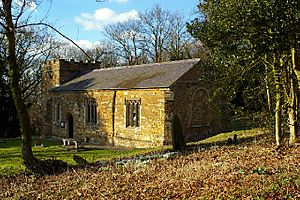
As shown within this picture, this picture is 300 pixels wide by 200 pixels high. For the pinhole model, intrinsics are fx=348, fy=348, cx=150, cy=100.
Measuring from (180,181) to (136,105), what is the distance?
1771cm

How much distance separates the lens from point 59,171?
1207 cm

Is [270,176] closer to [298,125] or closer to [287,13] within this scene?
[287,13]

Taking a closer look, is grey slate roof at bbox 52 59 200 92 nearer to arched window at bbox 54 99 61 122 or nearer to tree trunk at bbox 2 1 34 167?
arched window at bbox 54 99 61 122

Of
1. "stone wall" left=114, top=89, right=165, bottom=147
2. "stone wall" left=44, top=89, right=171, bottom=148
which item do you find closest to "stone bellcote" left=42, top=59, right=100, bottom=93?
"stone wall" left=44, top=89, right=171, bottom=148

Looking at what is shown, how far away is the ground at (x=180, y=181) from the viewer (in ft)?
21.8

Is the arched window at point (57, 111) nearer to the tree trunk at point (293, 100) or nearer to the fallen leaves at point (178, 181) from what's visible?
the fallen leaves at point (178, 181)

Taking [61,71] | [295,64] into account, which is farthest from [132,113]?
[295,64]

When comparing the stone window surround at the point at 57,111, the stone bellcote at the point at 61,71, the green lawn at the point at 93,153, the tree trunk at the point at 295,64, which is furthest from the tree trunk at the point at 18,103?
the stone bellcote at the point at 61,71

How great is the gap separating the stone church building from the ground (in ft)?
39.7

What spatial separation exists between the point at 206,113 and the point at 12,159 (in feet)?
44.5

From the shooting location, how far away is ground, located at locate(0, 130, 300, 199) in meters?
6.66

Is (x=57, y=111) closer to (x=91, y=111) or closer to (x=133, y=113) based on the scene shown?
(x=91, y=111)

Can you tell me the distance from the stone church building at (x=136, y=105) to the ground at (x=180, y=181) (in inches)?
476

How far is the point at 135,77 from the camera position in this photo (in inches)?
1069
